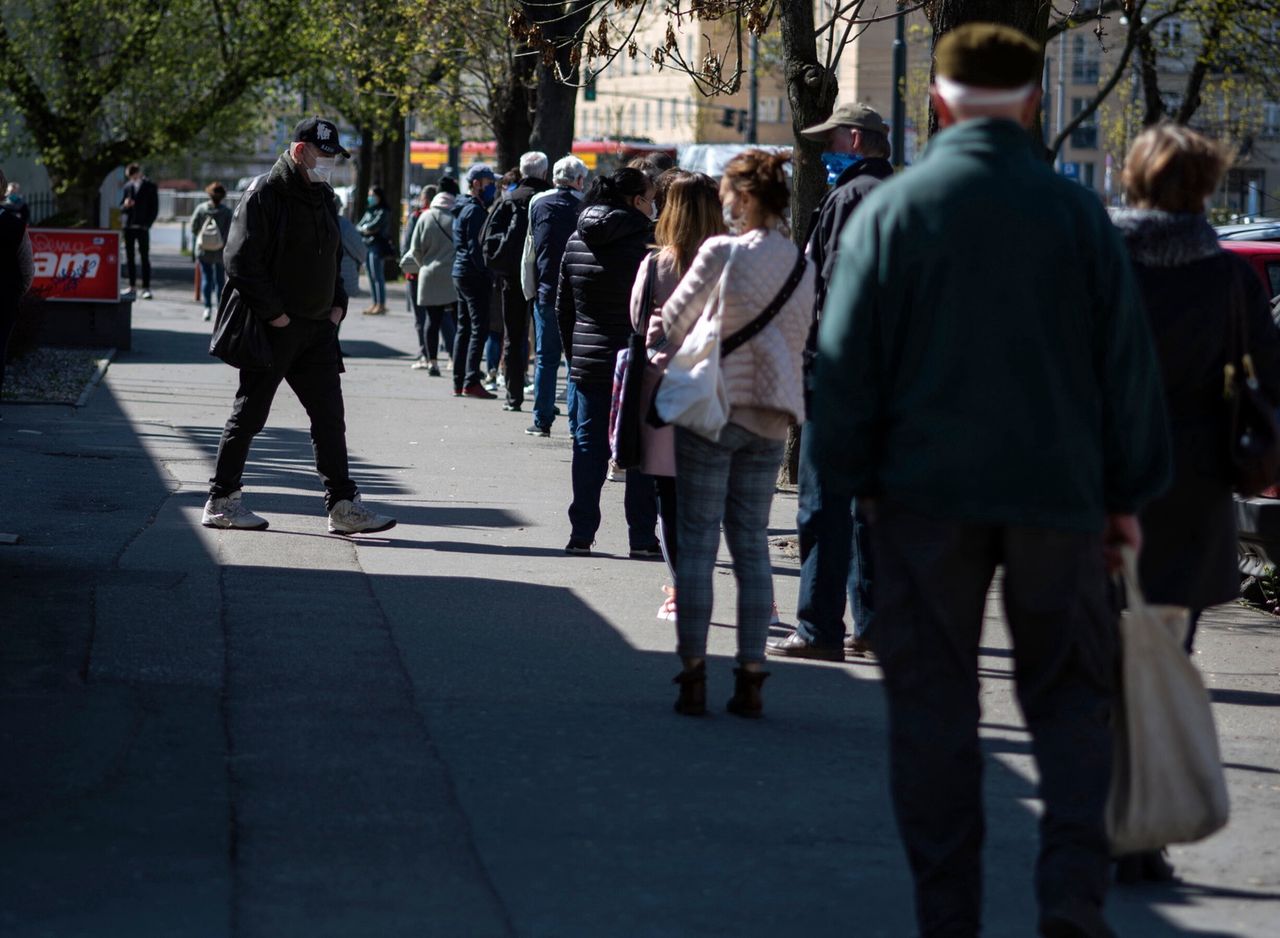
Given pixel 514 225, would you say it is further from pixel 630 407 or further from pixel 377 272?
pixel 377 272

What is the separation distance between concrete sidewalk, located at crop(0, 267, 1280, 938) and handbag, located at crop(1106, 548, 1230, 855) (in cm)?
40

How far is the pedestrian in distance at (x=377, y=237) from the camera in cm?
2623

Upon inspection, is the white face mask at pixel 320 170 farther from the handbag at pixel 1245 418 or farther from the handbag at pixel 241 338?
the handbag at pixel 1245 418

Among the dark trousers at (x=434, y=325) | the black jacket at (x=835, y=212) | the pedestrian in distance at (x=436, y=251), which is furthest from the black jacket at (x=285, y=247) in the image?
the dark trousers at (x=434, y=325)

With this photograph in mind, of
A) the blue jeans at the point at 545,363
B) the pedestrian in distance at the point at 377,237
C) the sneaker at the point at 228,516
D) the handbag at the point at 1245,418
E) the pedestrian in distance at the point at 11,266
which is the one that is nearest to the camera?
the handbag at the point at 1245,418

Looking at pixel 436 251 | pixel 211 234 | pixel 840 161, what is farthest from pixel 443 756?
pixel 211 234

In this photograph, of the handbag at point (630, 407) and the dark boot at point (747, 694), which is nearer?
the dark boot at point (747, 694)

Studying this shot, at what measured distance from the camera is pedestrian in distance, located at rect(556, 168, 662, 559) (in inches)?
367

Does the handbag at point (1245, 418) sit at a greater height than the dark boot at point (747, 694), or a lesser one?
greater

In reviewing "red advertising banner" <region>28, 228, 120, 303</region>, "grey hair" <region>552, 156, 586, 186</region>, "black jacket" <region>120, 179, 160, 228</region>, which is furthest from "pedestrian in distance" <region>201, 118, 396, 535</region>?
"black jacket" <region>120, 179, 160, 228</region>

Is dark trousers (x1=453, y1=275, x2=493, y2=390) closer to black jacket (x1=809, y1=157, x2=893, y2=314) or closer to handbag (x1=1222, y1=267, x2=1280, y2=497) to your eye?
black jacket (x1=809, y1=157, x2=893, y2=314)

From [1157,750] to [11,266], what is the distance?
793 centimetres

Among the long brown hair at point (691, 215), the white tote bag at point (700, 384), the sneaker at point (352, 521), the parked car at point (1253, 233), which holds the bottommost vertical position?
the sneaker at point (352, 521)

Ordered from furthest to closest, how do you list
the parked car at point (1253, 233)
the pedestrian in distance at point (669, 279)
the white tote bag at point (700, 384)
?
the parked car at point (1253, 233) < the pedestrian in distance at point (669, 279) < the white tote bag at point (700, 384)
